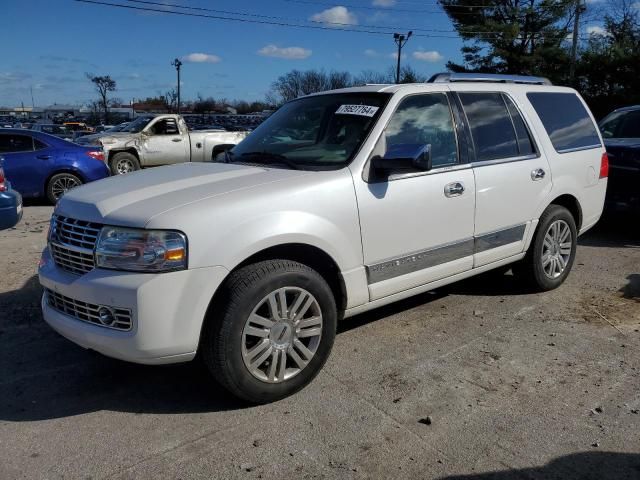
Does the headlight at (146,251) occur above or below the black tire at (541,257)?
above

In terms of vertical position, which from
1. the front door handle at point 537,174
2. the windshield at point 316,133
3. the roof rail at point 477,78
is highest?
the roof rail at point 477,78

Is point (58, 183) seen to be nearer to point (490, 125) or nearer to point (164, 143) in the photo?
point (164, 143)

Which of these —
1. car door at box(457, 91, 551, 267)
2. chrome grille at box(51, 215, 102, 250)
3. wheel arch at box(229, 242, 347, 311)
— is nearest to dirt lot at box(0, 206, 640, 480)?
wheel arch at box(229, 242, 347, 311)

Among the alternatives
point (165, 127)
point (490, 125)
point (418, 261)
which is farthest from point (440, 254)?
point (165, 127)

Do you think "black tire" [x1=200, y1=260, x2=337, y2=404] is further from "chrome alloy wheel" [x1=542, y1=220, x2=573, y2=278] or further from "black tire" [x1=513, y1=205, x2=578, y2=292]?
"chrome alloy wheel" [x1=542, y1=220, x2=573, y2=278]

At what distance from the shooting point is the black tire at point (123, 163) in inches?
585

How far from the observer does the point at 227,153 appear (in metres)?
4.64

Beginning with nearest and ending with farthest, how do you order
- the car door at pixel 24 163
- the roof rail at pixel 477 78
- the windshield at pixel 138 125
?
the roof rail at pixel 477 78 → the car door at pixel 24 163 → the windshield at pixel 138 125

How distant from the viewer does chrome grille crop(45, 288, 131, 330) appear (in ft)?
→ 9.83

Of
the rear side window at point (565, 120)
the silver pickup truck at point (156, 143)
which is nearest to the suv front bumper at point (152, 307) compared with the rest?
the rear side window at point (565, 120)

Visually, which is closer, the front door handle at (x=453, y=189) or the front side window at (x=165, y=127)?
the front door handle at (x=453, y=189)

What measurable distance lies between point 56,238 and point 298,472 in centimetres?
194

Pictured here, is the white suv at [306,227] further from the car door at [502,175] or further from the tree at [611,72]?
the tree at [611,72]

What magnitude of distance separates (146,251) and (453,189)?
2.27 m
